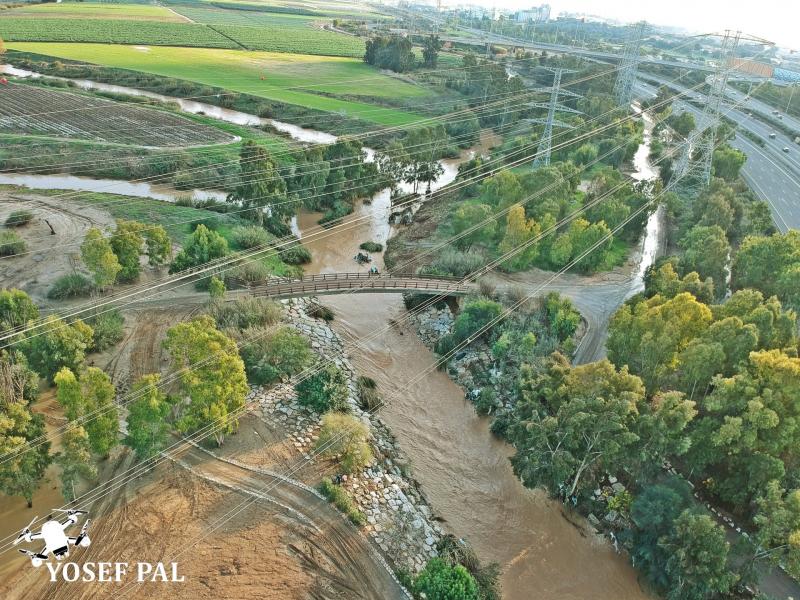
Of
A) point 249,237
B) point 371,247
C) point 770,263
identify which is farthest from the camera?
point 371,247

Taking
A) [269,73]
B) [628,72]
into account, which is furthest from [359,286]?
[269,73]

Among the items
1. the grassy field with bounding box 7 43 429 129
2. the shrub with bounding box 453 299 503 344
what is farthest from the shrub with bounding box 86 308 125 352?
the grassy field with bounding box 7 43 429 129

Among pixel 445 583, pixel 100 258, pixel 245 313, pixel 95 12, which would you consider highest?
pixel 95 12

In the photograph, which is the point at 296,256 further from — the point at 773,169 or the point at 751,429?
the point at 773,169

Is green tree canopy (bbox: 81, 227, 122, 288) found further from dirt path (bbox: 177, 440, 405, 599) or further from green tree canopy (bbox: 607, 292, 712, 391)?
green tree canopy (bbox: 607, 292, 712, 391)

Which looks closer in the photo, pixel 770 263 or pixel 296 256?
pixel 770 263

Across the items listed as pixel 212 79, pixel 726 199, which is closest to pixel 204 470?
pixel 726 199
